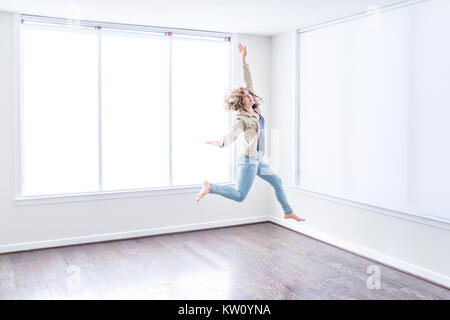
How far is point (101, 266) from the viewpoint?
406 cm

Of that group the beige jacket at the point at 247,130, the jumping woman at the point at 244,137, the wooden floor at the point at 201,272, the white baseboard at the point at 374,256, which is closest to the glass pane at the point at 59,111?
the wooden floor at the point at 201,272

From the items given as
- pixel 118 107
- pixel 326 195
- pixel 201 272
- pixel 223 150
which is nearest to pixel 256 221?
pixel 223 150

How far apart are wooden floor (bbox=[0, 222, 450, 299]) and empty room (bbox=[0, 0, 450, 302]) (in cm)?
2

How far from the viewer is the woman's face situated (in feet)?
11.6

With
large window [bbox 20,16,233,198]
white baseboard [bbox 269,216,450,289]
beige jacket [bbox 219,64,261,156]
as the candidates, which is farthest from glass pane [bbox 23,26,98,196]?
white baseboard [bbox 269,216,450,289]

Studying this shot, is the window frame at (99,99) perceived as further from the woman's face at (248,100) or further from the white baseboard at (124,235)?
the woman's face at (248,100)

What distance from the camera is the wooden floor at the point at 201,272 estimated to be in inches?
136

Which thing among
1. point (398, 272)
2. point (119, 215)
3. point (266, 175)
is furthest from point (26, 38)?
A: point (398, 272)

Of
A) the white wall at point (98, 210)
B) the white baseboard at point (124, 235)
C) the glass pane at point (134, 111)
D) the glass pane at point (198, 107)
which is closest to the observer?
the white wall at point (98, 210)

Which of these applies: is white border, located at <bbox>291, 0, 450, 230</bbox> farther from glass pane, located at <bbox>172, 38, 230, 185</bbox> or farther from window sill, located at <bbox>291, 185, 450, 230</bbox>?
glass pane, located at <bbox>172, 38, 230, 185</bbox>

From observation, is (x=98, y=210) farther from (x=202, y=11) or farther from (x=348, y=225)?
(x=348, y=225)

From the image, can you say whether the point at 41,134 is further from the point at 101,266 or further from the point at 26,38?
the point at 101,266

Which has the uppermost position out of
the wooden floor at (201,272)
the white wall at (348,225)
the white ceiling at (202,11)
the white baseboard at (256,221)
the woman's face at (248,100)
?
the white ceiling at (202,11)

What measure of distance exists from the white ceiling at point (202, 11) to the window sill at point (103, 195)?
1817 millimetres
